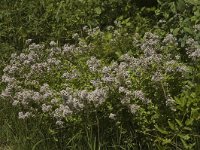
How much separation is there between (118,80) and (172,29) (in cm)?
122

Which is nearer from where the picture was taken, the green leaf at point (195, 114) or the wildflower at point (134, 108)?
the green leaf at point (195, 114)

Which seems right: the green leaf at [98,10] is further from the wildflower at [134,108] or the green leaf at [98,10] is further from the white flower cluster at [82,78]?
the wildflower at [134,108]

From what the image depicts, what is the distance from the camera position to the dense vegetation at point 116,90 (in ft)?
13.2

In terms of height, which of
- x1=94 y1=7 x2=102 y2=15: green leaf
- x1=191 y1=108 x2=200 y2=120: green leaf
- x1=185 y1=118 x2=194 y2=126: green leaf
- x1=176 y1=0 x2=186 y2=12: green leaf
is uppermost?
x1=176 y1=0 x2=186 y2=12: green leaf

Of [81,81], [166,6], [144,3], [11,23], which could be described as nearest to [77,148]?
[81,81]

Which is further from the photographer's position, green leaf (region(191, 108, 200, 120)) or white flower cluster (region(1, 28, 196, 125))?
white flower cluster (region(1, 28, 196, 125))

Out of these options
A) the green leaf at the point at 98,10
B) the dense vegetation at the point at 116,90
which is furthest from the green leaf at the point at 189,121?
the green leaf at the point at 98,10

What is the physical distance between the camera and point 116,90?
13.6 feet

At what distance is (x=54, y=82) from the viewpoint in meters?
4.91

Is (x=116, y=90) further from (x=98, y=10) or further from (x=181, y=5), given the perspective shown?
(x=98, y=10)

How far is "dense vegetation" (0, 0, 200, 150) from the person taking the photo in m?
4.02

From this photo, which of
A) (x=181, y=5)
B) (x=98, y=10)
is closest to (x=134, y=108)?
(x=181, y=5)

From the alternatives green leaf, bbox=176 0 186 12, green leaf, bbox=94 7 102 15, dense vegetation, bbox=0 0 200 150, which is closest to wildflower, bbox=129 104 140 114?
dense vegetation, bbox=0 0 200 150

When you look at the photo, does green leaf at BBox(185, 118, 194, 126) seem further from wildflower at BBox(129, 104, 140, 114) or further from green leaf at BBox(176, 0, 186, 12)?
green leaf at BBox(176, 0, 186, 12)
